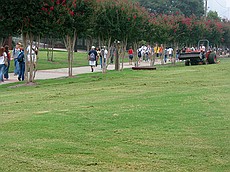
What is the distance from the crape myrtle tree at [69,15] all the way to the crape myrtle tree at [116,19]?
2.12 m

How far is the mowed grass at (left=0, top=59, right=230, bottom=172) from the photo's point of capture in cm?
654

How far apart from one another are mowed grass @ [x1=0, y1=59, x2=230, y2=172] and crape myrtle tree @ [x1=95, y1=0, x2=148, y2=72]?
13.0 m

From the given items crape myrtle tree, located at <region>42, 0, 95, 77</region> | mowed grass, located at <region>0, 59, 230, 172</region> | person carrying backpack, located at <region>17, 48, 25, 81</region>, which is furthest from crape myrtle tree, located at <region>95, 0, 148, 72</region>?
mowed grass, located at <region>0, 59, 230, 172</region>

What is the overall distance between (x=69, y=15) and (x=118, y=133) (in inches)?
510

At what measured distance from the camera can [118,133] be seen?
27.1ft

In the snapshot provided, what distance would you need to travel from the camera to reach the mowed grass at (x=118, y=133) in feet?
21.5

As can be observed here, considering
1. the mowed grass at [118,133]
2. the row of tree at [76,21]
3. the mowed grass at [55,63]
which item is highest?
the row of tree at [76,21]

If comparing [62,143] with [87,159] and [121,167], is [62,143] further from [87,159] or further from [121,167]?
[121,167]

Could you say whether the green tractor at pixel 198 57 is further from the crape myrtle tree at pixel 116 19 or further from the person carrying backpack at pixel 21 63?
the person carrying backpack at pixel 21 63

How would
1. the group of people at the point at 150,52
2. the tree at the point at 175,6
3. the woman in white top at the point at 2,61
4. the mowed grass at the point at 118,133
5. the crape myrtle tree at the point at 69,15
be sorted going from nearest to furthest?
the mowed grass at the point at 118,133, the crape myrtle tree at the point at 69,15, the woman in white top at the point at 2,61, the group of people at the point at 150,52, the tree at the point at 175,6

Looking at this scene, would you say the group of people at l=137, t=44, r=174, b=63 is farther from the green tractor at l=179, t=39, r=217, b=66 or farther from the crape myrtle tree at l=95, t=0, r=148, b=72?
the crape myrtle tree at l=95, t=0, r=148, b=72

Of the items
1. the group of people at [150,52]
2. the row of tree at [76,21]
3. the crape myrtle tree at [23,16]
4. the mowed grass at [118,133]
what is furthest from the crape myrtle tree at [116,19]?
the group of people at [150,52]

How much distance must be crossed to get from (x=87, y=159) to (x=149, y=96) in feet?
22.6

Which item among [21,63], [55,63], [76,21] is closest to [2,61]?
[21,63]
